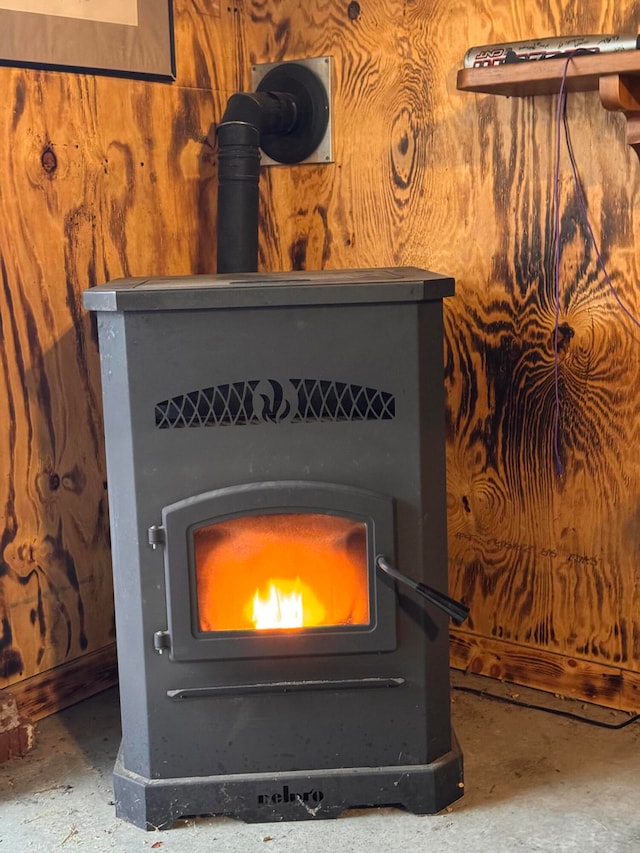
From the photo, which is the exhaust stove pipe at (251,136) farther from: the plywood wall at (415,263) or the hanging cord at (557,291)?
the hanging cord at (557,291)

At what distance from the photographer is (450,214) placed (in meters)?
2.36

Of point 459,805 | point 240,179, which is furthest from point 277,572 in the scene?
point 240,179

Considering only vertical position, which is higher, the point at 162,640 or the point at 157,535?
the point at 157,535

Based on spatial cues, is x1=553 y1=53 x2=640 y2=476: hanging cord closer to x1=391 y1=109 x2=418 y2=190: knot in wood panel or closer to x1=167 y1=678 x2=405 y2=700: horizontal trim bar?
x1=391 y1=109 x2=418 y2=190: knot in wood panel

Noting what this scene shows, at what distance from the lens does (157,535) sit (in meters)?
1.84

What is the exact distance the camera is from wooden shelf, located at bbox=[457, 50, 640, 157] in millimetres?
1910

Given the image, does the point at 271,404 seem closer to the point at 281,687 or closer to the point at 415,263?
the point at 281,687

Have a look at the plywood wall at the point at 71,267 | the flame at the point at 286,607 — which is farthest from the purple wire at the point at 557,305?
the plywood wall at the point at 71,267

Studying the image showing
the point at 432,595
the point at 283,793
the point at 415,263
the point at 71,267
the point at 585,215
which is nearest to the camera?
the point at 432,595

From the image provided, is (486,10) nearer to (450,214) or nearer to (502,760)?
(450,214)

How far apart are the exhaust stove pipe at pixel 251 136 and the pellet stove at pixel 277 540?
440 millimetres

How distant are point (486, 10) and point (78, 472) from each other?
133 cm

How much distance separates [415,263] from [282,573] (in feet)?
2.91

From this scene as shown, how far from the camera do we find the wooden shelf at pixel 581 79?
191 cm
